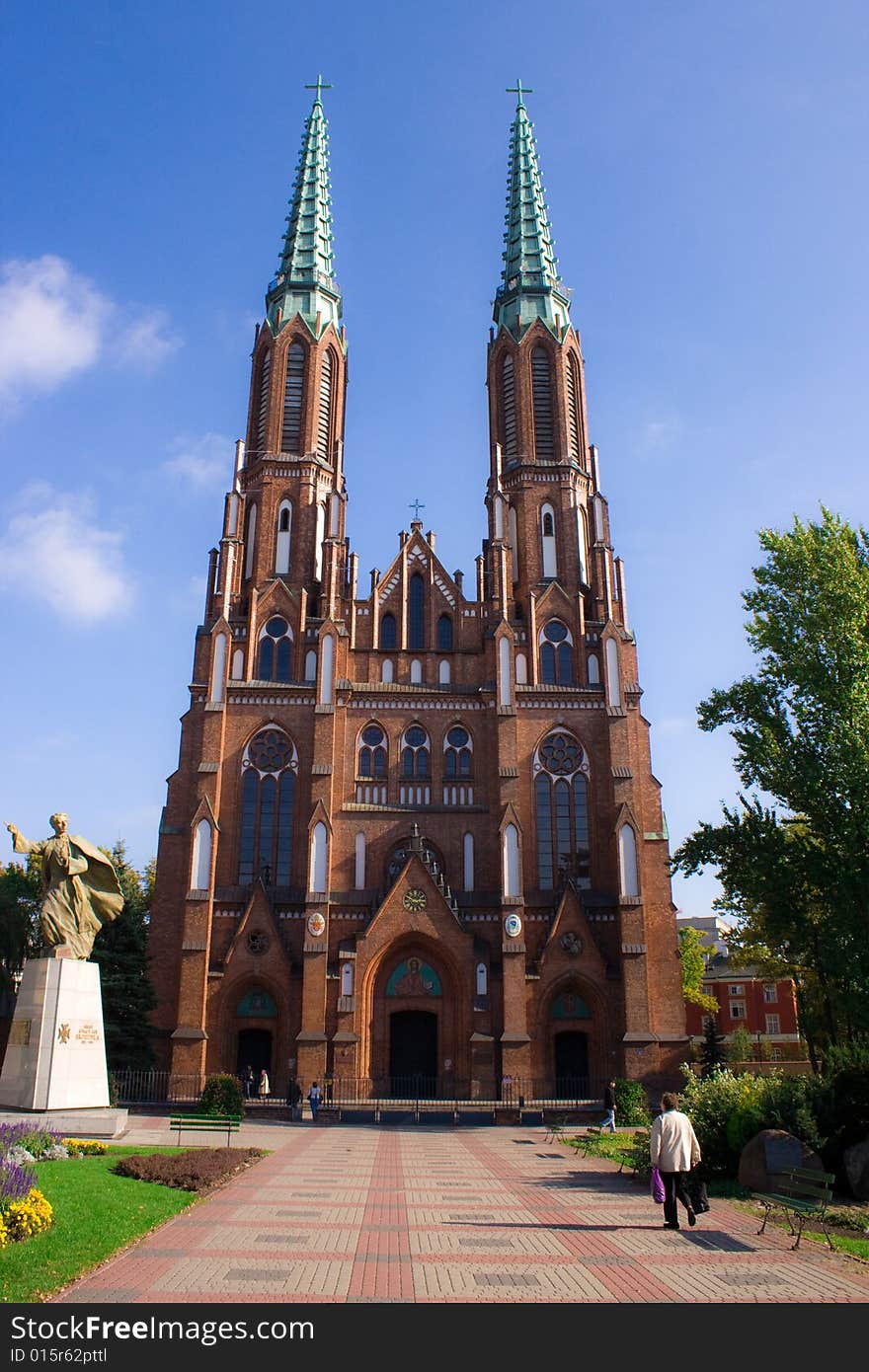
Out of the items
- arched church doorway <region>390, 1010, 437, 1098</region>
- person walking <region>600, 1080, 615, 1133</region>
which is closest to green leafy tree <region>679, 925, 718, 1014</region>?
arched church doorway <region>390, 1010, 437, 1098</region>

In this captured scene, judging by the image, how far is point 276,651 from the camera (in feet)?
138

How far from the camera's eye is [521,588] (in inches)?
1747

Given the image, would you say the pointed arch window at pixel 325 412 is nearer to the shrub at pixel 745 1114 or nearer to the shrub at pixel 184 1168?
the shrub at pixel 184 1168

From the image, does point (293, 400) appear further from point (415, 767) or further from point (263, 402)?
point (415, 767)

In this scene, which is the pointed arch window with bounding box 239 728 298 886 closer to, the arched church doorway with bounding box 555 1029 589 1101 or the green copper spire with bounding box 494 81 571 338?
the arched church doorway with bounding box 555 1029 589 1101

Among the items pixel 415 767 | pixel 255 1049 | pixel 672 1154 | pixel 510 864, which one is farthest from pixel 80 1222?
pixel 415 767

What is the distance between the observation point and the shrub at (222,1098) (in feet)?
90.0

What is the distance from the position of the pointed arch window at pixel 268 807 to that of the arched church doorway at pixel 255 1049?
554cm

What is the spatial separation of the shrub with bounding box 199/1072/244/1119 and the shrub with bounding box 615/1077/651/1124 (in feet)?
37.2

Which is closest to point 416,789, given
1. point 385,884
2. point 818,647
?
point 385,884

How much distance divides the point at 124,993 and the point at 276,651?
15312 mm
